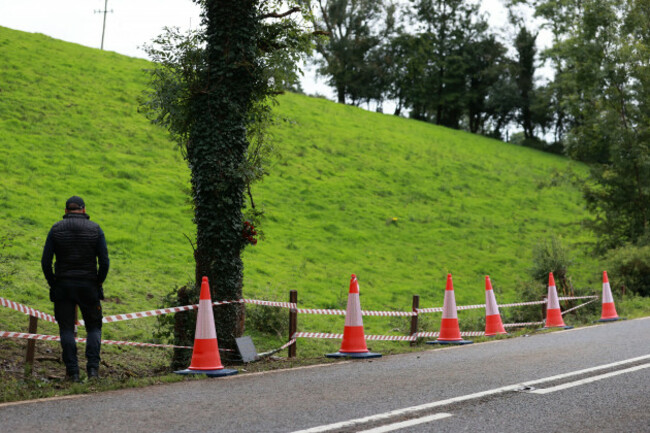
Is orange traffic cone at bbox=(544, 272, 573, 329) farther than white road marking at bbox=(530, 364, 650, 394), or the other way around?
orange traffic cone at bbox=(544, 272, 573, 329)

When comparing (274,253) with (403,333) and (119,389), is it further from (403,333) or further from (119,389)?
(119,389)

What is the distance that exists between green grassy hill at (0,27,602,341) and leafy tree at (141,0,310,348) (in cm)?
159

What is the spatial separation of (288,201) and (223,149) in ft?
72.5

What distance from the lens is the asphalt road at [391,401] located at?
5812 millimetres

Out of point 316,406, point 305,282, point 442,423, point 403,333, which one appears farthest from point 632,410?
point 305,282

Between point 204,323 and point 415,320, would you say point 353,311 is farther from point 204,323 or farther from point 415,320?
point 415,320

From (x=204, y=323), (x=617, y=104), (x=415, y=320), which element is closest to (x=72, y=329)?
(x=204, y=323)

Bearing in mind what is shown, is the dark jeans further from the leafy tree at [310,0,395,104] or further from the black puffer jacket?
the leafy tree at [310,0,395,104]

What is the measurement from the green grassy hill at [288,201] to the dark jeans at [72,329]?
4333 mm

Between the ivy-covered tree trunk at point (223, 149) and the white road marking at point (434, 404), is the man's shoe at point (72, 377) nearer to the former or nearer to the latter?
the ivy-covered tree trunk at point (223, 149)

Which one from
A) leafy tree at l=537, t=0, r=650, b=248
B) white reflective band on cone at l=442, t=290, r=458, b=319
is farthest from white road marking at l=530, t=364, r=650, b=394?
leafy tree at l=537, t=0, r=650, b=248

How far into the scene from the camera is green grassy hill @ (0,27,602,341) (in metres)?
21.7

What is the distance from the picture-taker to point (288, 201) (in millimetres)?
33562

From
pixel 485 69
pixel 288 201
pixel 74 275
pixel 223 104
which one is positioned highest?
pixel 485 69
